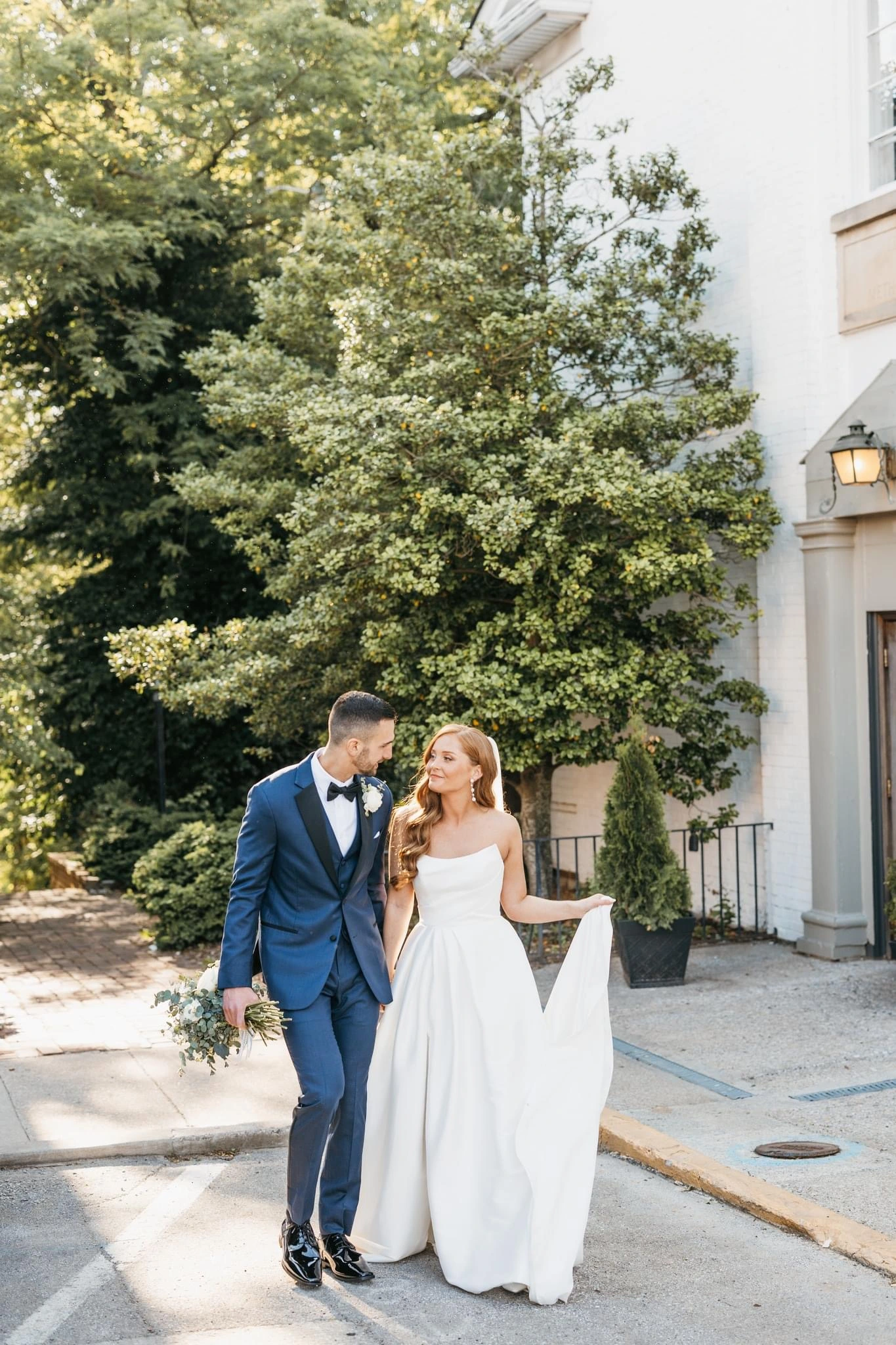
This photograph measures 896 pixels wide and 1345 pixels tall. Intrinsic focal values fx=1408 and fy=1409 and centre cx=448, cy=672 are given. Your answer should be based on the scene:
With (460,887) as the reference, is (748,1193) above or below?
below

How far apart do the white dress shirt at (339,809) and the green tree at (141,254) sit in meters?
10.7

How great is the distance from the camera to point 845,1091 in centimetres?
729

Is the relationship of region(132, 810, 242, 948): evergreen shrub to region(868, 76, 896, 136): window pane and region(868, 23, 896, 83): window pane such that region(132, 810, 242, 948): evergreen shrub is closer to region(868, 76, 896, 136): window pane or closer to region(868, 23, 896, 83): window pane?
region(868, 76, 896, 136): window pane

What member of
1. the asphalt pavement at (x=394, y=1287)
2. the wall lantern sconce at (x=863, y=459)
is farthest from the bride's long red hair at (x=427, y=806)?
the wall lantern sconce at (x=863, y=459)

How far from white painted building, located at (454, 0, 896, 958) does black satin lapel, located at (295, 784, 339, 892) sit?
639 centimetres

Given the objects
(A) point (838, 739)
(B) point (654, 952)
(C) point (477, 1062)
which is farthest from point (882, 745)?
(C) point (477, 1062)

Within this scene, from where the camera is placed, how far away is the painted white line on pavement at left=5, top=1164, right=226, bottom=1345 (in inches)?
179

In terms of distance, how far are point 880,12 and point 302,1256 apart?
9.80 m

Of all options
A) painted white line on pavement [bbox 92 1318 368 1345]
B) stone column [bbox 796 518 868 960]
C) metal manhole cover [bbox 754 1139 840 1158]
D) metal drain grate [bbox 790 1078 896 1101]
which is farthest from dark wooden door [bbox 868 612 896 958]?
painted white line on pavement [bbox 92 1318 368 1345]

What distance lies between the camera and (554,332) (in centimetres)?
1116

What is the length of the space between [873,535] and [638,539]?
1.74m

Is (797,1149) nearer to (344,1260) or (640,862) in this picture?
(344,1260)

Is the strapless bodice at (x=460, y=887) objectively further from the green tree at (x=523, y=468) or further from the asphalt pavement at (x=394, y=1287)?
the green tree at (x=523, y=468)

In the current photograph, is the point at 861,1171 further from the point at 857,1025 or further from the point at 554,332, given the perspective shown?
the point at 554,332
